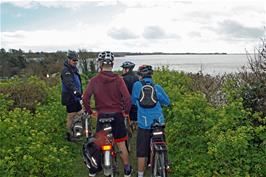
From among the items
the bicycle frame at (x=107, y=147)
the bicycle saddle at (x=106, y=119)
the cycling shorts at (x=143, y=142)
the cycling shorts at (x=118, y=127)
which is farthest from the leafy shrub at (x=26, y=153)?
the cycling shorts at (x=143, y=142)

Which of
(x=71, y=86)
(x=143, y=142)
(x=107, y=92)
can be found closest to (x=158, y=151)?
(x=143, y=142)

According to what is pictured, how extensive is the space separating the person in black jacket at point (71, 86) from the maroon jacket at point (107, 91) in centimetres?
182

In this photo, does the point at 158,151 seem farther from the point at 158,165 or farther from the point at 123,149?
the point at 123,149

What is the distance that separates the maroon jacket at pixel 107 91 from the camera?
5430 millimetres

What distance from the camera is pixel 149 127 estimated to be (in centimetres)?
558

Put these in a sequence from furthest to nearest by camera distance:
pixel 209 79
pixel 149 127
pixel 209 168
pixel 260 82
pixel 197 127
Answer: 1. pixel 209 79
2. pixel 260 82
3. pixel 197 127
4. pixel 149 127
5. pixel 209 168

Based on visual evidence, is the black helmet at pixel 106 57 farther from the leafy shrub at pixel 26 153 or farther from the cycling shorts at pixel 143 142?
the leafy shrub at pixel 26 153

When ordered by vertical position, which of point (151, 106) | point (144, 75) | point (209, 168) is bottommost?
point (209, 168)

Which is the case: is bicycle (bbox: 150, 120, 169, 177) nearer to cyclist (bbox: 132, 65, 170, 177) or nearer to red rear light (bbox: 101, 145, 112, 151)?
cyclist (bbox: 132, 65, 170, 177)

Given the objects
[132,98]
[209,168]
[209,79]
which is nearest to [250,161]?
[209,168]

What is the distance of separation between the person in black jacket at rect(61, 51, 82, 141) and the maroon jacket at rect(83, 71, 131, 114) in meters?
1.82

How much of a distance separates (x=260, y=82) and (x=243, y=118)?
4.63 feet

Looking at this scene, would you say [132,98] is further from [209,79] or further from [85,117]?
[209,79]

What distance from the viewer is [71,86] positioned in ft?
24.4
